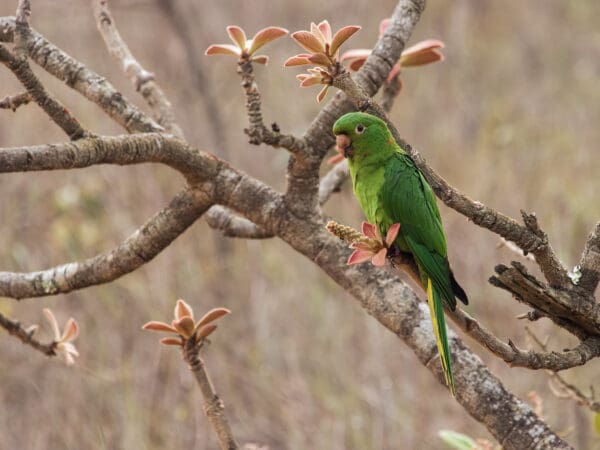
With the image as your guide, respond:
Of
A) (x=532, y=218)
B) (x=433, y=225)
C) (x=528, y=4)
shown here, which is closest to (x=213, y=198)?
(x=433, y=225)

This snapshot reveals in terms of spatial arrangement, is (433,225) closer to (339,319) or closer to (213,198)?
(213,198)

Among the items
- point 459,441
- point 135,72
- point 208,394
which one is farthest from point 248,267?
point 208,394

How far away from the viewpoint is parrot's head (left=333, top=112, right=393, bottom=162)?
1.54 m

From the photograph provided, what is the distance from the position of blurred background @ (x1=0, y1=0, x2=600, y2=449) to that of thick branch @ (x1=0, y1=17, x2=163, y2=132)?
2.30 m

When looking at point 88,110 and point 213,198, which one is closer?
point 213,198

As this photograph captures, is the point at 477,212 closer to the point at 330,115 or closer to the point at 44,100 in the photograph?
the point at 330,115

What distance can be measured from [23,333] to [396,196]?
836 millimetres

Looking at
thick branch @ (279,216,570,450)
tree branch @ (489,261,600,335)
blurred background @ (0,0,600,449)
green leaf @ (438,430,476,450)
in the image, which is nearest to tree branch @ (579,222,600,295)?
tree branch @ (489,261,600,335)

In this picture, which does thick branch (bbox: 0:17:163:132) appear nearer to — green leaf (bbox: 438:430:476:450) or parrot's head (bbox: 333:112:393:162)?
parrot's head (bbox: 333:112:393:162)

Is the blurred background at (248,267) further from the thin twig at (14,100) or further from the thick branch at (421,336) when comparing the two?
the thin twig at (14,100)

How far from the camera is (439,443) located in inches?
148

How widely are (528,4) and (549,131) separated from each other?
2547 millimetres

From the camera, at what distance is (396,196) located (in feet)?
5.39

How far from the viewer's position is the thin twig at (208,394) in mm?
1431
